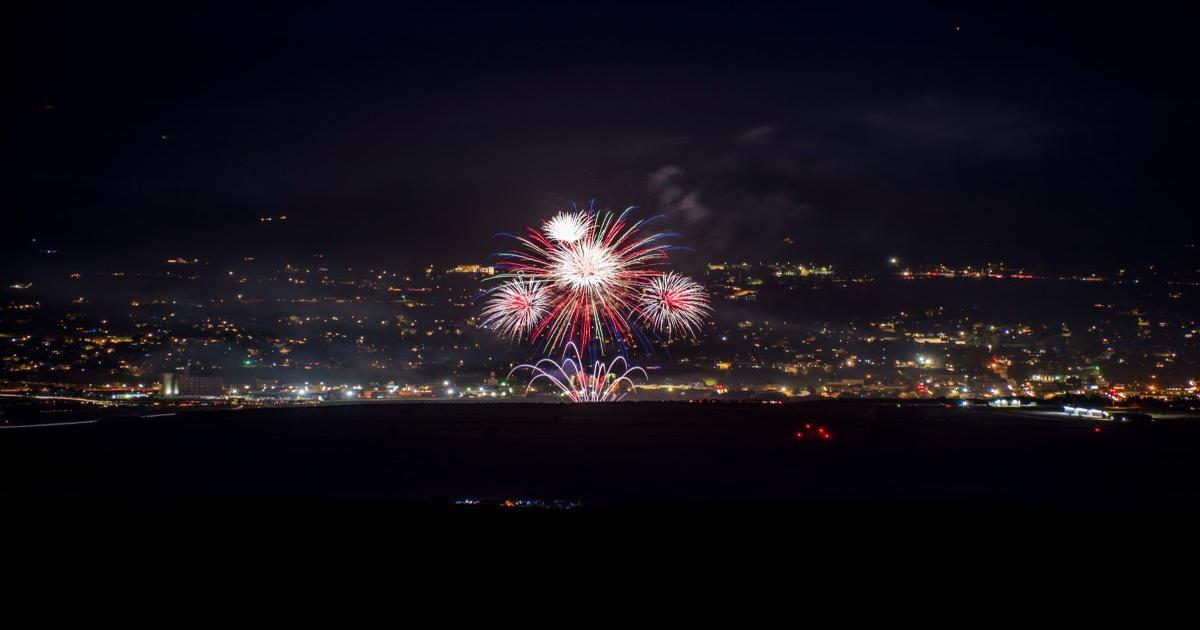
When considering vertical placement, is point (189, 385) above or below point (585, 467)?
above

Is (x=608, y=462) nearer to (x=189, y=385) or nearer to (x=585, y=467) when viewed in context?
(x=585, y=467)

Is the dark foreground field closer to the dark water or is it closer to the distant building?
the dark water

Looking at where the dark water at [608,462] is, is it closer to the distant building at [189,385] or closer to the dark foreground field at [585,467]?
the dark foreground field at [585,467]

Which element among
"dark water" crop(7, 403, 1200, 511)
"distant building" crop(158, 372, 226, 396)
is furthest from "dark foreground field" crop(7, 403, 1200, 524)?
"distant building" crop(158, 372, 226, 396)

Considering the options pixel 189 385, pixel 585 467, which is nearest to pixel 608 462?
pixel 585 467

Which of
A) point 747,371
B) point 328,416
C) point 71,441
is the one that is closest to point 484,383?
point 747,371


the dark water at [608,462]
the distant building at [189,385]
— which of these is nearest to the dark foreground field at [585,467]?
the dark water at [608,462]
